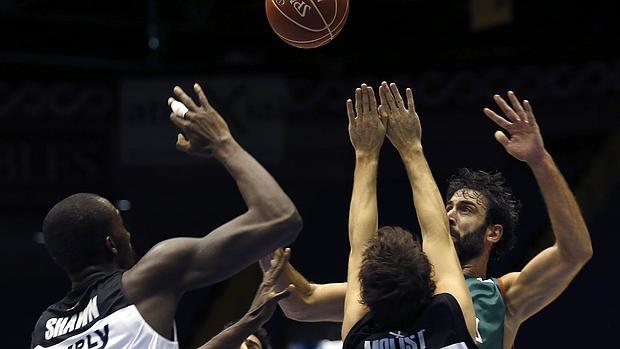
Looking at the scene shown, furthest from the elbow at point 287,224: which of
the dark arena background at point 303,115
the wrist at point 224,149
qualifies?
the dark arena background at point 303,115

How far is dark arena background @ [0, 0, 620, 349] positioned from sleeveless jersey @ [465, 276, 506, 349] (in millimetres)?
8146

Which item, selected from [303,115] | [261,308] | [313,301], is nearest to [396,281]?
[261,308]

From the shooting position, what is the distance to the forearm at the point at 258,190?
127 inches

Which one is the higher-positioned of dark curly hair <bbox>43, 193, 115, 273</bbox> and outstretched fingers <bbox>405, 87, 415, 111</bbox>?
outstretched fingers <bbox>405, 87, 415, 111</bbox>

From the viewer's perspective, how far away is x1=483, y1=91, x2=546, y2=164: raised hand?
4.44m

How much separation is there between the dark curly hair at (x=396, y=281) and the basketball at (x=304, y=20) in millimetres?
1977

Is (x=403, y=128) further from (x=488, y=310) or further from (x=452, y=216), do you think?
(x=488, y=310)

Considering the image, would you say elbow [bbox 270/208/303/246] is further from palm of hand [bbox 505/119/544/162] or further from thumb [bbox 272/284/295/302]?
palm of hand [bbox 505/119/544/162]

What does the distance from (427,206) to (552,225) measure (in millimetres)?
708

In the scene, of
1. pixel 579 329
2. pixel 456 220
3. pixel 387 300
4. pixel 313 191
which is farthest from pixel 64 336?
pixel 313 191

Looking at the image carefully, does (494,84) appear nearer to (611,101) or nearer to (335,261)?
(611,101)

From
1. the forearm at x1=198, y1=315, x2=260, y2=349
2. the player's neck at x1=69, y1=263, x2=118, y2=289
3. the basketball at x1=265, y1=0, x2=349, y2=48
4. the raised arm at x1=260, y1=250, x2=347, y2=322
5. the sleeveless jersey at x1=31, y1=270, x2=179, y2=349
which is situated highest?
the basketball at x1=265, y1=0, x2=349, y2=48

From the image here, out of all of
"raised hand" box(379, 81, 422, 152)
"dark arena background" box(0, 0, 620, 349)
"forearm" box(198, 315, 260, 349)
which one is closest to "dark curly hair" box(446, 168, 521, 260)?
"raised hand" box(379, 81, 422, 152)

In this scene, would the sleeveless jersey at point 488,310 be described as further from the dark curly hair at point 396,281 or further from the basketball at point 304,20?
the basketball at point 304,20
